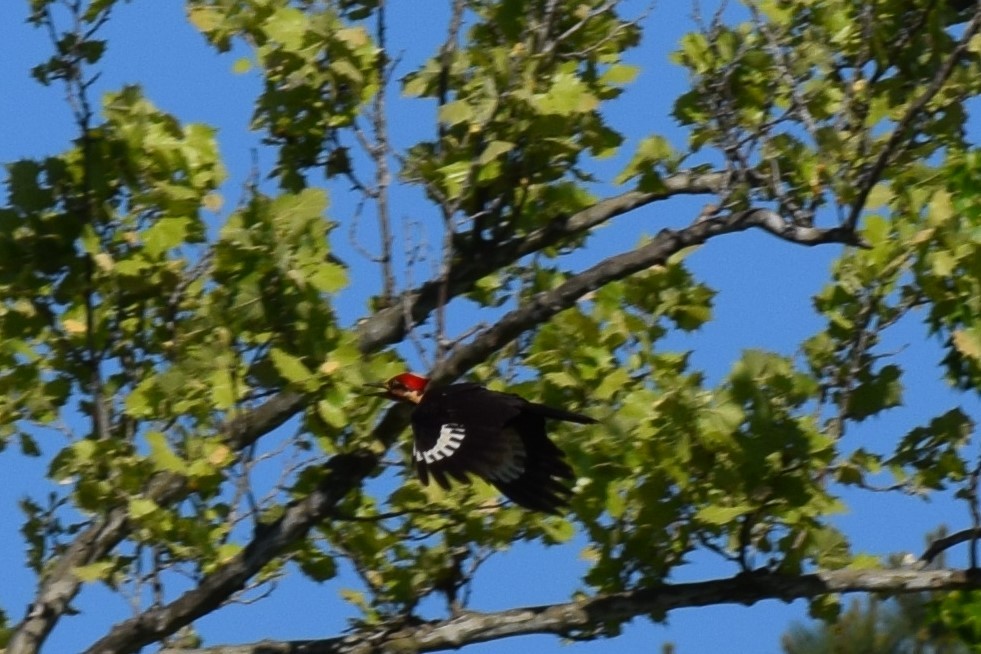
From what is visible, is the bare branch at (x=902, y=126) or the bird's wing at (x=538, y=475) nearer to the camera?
the bare branch at (x=902, y=126)

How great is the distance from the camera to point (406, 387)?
7.44 m

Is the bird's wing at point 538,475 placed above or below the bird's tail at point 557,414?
below

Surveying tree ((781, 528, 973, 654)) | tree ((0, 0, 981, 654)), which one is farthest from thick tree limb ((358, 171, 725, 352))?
tree ((781, 528, 973, 654))

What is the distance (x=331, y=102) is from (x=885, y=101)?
2.31 metres

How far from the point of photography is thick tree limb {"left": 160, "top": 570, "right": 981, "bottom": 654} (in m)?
7.60

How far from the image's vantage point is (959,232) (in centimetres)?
743

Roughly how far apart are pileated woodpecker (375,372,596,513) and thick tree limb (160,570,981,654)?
0.49m

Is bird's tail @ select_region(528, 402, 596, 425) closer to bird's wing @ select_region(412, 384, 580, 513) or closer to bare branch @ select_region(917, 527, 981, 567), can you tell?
bird's wing @ select_region(412, 384, 580, 513)

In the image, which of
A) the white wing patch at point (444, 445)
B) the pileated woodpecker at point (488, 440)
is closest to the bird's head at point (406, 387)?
the pileated woodpecker at point (488, 440)

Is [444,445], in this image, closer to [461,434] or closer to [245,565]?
[461,434]

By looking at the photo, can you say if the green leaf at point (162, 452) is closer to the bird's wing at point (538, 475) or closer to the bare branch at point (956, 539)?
the bird's wing at point (538, 475)

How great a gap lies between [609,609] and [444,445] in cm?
111

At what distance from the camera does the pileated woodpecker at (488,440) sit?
7.33 metres

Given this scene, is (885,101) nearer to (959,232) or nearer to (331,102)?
(959,232)
